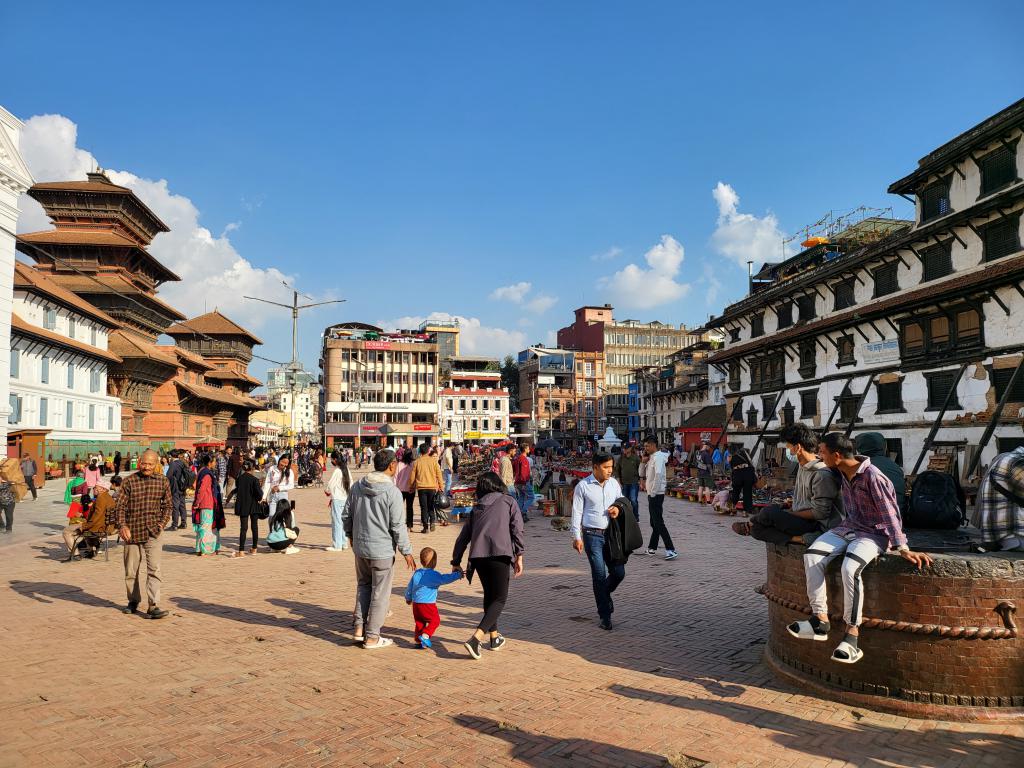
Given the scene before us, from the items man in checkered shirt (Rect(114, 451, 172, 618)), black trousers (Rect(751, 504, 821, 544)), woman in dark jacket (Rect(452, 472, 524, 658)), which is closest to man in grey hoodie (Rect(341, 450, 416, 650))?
woman in dark jacket (Rect(452, 472, 524, 658))

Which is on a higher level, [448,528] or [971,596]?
[971,596]

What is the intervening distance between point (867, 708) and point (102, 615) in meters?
8.13

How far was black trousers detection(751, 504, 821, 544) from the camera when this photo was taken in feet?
17.1

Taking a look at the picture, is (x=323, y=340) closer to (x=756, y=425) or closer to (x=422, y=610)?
(x=756, y=425)

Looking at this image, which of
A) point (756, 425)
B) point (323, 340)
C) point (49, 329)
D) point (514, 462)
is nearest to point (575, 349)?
point (323, 340)

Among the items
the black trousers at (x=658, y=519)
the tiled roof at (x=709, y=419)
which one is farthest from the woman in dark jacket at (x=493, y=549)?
the tiled roof at (x=709, y=419)

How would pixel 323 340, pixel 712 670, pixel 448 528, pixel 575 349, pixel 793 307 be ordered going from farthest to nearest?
pixel 575 349 < pixel 323 340 < pixel 793 307 < pixel 448 528 < pixel 712 670

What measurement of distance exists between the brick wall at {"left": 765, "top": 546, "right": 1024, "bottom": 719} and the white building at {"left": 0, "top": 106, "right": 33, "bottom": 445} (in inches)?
1148

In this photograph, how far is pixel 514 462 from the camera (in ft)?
53.8

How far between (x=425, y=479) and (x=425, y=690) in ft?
31.0

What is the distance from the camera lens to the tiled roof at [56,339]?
31.3 meters

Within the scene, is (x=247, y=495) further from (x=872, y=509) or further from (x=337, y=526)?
(x=872, y=509)

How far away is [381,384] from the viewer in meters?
79.8

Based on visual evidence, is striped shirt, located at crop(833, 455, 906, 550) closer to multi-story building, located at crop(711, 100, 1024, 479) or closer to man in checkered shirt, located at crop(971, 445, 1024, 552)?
man in checkered shirt, located at crop(971, 445, 1024, 552)
